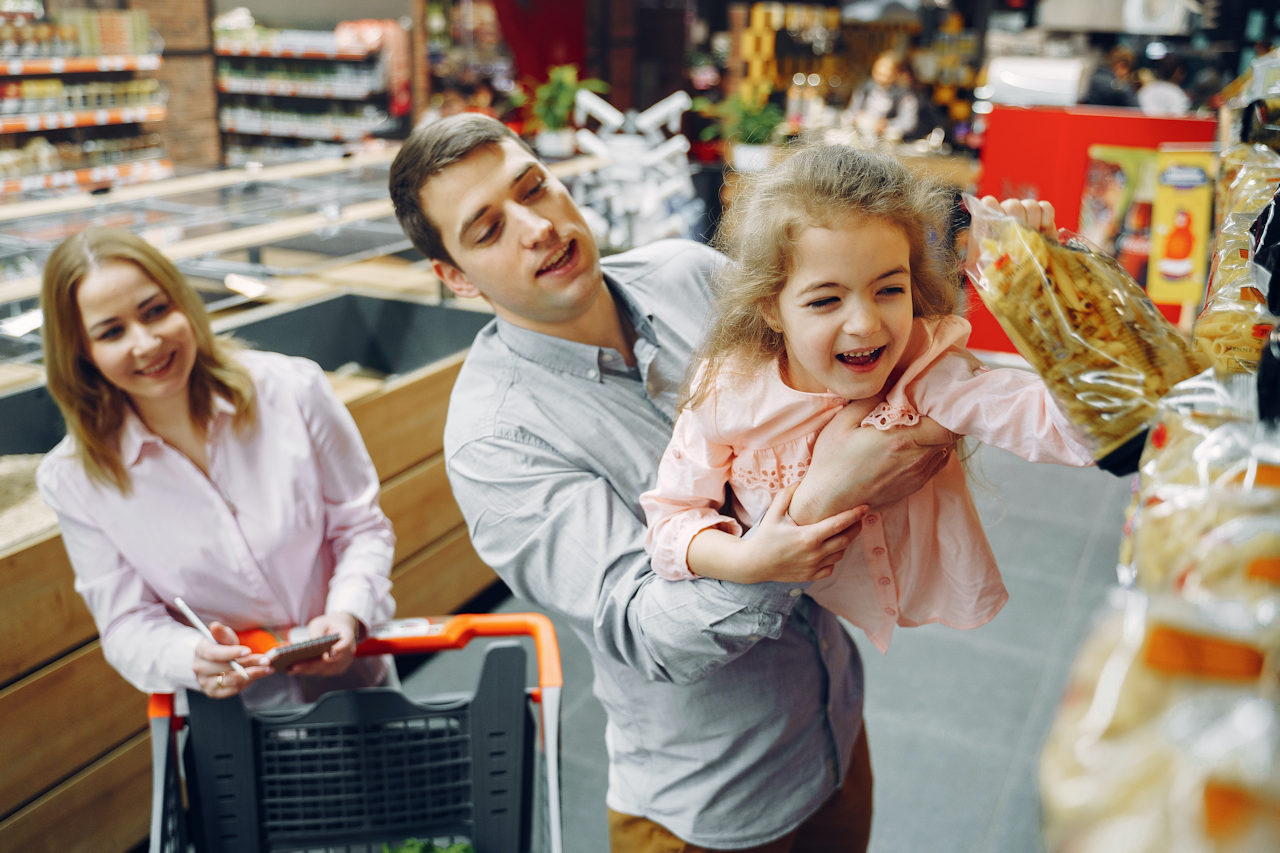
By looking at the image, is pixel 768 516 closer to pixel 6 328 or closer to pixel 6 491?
pixel 6 491

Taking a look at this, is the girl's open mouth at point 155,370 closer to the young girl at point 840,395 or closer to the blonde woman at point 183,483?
the blonde woman at point 183,483

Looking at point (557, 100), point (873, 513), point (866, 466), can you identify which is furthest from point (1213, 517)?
point (557, 100)

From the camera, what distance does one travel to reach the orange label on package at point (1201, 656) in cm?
32

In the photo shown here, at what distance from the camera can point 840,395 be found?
3.14 feet

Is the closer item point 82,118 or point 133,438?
point 133,438

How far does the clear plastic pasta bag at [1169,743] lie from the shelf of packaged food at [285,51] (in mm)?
9411

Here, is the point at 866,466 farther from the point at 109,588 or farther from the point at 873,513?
the point at 109,588

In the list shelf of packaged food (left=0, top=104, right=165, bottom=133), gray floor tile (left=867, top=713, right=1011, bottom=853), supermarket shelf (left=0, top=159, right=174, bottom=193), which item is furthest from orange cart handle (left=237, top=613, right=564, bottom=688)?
shelf of packaged food (left=0, top=104, right=165, bottom=133)

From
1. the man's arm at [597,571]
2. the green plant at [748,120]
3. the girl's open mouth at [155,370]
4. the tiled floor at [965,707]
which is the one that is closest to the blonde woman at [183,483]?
the girl's open mouth at [155,370]

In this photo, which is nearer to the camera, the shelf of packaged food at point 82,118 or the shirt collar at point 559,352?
the shirt collar at point 559,352

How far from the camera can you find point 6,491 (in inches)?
92.5

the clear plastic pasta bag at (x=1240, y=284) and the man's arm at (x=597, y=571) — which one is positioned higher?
the clear plastic pasta bag at (x=1240, y=284)

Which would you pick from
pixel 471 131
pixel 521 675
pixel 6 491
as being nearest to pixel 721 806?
pixel 521 675

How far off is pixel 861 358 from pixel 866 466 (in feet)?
0.36
